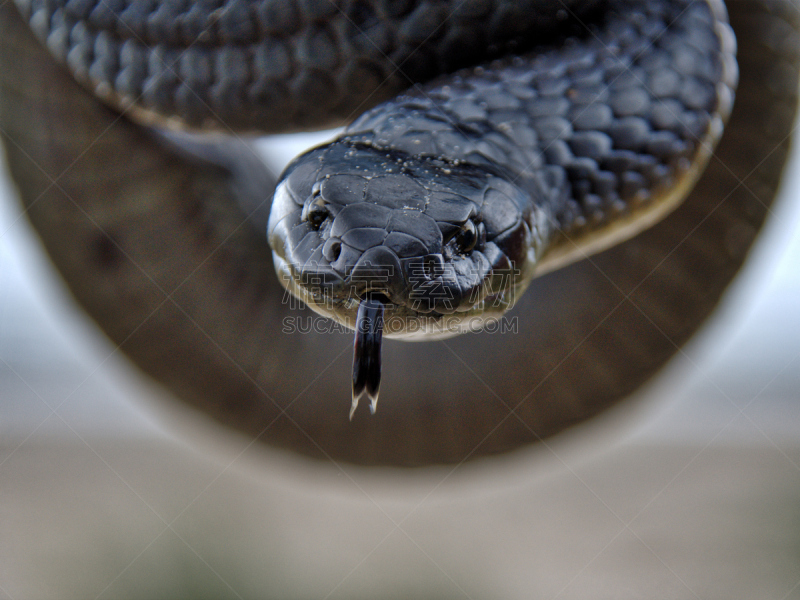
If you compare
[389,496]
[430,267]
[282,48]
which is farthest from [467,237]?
[389,496]

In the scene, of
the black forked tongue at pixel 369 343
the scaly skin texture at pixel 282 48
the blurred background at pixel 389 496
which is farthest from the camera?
the blurred background at pixel 389 496

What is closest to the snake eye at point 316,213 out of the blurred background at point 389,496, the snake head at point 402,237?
the snake head at point 402,237

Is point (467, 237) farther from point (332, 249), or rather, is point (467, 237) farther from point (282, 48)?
point (282, 48)

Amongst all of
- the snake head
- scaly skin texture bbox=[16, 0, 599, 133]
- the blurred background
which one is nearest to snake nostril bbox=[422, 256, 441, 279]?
the snake head

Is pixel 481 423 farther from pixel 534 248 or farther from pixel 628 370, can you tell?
pixel 534 248

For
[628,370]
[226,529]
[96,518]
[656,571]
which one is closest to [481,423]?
[628,370]

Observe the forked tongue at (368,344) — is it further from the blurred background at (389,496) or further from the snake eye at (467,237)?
the blurred background at (389,496)

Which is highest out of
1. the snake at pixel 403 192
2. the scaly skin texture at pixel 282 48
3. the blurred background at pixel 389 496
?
the scaly skin texture at pixel 282 48

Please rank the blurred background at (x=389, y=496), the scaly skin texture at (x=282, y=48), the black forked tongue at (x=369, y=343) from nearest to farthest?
the black forked tongue at (x=369, y=343)
the scaly skin texture at (x=282, y=48)
the blurred background at (x=389, y=496)
